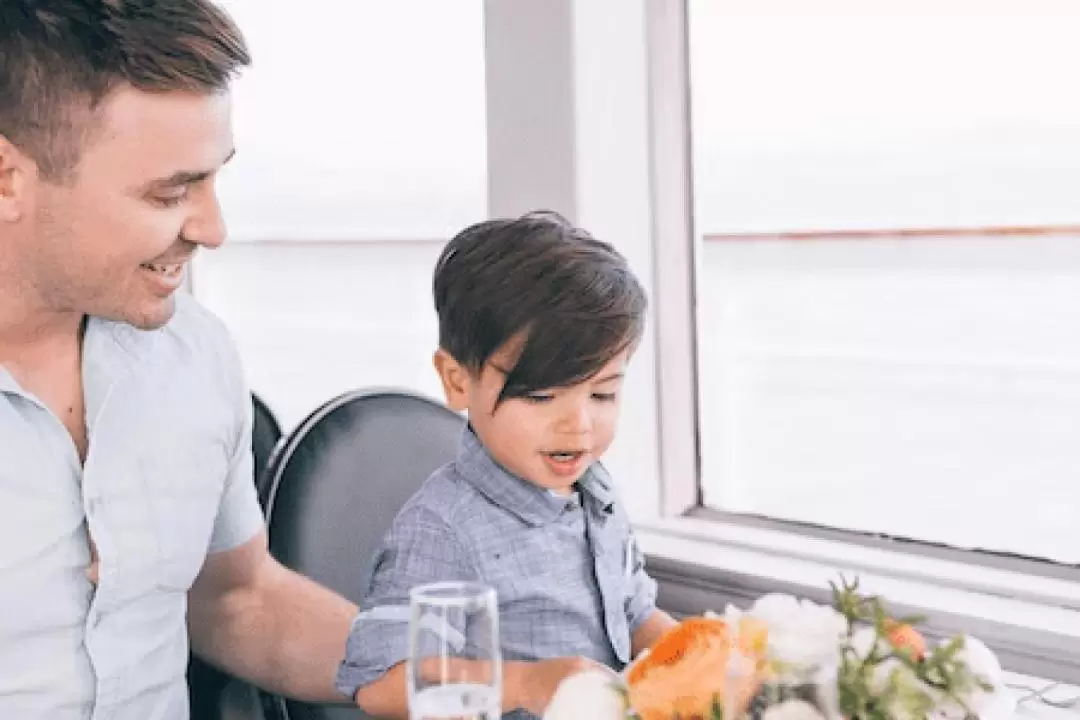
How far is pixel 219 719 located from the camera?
1.58 meters

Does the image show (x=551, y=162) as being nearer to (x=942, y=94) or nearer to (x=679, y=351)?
(x=679, y=351)

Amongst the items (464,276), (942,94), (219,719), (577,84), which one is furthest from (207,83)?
(942,94)

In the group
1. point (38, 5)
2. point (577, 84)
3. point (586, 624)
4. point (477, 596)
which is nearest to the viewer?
point (477, 596)

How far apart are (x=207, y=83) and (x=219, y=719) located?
825mm

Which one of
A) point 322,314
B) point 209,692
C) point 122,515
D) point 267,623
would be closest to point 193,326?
point 122,515

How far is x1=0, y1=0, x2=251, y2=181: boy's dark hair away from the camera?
120 cm

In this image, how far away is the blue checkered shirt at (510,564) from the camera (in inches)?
48.6

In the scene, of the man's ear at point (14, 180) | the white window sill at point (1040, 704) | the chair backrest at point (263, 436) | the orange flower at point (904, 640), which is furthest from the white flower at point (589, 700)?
the chair backrest at point (263, 436)

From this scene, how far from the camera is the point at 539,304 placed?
4.02 feet

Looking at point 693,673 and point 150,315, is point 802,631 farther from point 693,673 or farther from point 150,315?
point 150,315

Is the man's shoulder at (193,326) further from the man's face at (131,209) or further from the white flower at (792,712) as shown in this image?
the white flower at (792,712)

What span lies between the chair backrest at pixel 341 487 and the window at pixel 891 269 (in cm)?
57

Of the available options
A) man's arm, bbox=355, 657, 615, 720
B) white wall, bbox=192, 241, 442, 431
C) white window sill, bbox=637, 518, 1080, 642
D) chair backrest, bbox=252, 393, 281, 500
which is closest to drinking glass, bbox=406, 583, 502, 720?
man's arm, bbox=355, 657, 615, 720

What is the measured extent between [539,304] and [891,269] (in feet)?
53.4
